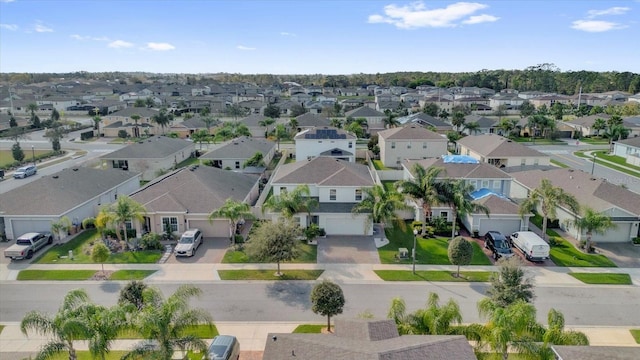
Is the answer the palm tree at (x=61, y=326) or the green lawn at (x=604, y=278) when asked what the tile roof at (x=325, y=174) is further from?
the palm tree at (x=61, y=326)

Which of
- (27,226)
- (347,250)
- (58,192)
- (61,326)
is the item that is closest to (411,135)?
(347,250)

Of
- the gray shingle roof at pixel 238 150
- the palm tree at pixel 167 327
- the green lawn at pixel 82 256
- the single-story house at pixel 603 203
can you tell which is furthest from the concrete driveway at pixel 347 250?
the gray shingle roof at pixel 238 150

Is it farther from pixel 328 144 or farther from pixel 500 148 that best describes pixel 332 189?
pixel 500 148

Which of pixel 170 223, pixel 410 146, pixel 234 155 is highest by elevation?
pixel 410 146

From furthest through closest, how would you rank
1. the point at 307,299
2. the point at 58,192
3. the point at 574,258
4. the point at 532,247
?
the point at 58,192 → the point at 574,258 → the point at 532,247 → the point at 307,299

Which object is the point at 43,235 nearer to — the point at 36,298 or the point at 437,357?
the point at 36,298
